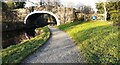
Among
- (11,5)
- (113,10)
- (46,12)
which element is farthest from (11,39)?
(11,5)

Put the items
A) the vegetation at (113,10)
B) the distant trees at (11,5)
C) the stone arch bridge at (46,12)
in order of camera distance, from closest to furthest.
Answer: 1. the vegetation at (113,10)
2. the stone arch bridge at (46,12)
3. the distant trees at (11,5)

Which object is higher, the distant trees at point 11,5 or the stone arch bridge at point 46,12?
the distant trees at point 11,5

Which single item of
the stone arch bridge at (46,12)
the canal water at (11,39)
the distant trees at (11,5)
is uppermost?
the distant trees at (11,5)

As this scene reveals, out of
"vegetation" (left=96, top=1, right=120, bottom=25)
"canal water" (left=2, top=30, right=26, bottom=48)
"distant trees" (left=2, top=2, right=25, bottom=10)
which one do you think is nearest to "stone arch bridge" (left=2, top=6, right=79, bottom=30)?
"distant trees" (left=2, top=2, right=25, bottom=10)

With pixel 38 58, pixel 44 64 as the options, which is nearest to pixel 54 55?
pixel 38 58

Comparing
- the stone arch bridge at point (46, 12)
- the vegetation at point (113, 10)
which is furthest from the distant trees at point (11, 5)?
the vegetation at point (113, 10)

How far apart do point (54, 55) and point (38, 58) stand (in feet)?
2.87

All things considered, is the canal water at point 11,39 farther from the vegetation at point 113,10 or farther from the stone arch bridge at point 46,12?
the stone arch bridge at point 46,12

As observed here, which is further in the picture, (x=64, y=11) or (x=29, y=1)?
(x=29, y=1)

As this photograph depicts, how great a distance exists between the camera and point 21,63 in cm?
1004

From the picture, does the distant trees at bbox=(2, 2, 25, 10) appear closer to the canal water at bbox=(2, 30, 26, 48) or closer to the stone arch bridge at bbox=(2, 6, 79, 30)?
the stone arch bridge at bbox=(2, 6, 79, 30)

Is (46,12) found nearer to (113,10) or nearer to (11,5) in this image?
(11,5)

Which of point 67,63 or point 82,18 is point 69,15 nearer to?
point 82,18

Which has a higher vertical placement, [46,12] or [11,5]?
[11,5]
